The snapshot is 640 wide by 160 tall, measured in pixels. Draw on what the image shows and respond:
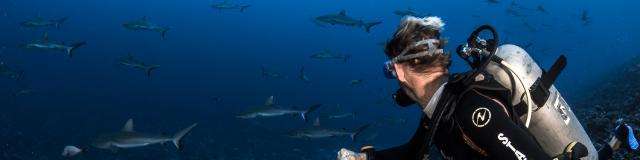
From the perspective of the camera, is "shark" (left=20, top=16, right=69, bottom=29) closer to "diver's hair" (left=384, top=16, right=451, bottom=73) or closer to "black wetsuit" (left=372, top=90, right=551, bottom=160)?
"diver's hair" (left=384, top=16, right=451, bottom=73)

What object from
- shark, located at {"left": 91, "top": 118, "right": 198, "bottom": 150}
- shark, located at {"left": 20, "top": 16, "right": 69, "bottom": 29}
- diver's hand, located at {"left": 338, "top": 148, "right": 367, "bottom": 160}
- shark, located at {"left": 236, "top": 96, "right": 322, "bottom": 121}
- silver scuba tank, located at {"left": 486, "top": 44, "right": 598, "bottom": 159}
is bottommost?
shark, located at {"left": 236, "top": 96, "right": 322, "bottom": 121}

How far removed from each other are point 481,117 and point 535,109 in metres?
0.54

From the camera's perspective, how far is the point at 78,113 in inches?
785

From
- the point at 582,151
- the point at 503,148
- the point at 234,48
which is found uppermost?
the point at 503,148

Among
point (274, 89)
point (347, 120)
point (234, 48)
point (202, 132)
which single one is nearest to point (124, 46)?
point (234, 48)

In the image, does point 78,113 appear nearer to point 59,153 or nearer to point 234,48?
point 59,153

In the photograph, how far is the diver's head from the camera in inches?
101

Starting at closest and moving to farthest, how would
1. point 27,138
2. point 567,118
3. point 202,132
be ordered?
point 567,118 < point 27,138 < point 202,132

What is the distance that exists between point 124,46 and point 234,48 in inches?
490

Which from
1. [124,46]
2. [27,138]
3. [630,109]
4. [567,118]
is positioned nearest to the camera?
[567,118]

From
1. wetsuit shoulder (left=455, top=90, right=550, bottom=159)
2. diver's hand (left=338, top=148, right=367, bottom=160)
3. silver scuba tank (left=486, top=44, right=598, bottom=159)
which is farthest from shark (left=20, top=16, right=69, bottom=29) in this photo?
wetsuit shoulder (left=455, top=90, right=550, bottom=159)

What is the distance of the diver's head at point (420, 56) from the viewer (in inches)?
101

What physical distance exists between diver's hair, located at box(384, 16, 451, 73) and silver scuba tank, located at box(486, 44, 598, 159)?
0.24 meters

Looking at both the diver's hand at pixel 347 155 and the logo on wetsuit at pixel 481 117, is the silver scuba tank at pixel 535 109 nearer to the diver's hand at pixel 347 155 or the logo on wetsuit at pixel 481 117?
the logo on wetsuit at pixel 481 117
